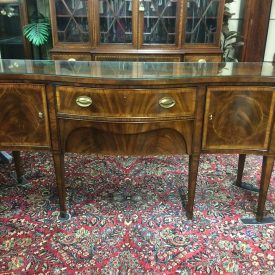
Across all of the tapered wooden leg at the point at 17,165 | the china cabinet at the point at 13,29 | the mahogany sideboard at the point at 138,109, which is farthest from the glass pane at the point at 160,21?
the tapered wooden leg at the point at 17,165

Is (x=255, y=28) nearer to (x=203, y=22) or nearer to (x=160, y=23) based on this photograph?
(x=203, y=22)

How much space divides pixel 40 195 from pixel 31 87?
0.80 meters

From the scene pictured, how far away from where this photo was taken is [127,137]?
142 cm

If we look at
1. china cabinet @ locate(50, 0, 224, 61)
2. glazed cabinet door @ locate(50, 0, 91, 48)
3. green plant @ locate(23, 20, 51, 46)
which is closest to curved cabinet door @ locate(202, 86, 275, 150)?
china cabinet @ locate(50, 0, 224, 61)

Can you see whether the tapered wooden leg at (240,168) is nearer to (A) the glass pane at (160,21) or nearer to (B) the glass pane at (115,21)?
(A) the glass pane at (160,21)

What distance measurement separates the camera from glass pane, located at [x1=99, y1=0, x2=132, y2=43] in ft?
8.78

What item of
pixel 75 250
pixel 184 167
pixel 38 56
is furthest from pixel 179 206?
pixel 38 56

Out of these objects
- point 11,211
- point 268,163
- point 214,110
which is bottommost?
point 11,211

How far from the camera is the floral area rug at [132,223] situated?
136 cm

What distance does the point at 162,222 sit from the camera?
1631mm

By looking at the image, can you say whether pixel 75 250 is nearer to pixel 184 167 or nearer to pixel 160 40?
pixel 184 167

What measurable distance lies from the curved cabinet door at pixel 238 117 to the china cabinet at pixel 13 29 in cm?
234

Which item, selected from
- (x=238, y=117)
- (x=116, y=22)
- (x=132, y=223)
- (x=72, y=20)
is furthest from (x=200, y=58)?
(x=132, y=223)

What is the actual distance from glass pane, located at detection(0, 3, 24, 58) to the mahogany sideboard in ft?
5.79
